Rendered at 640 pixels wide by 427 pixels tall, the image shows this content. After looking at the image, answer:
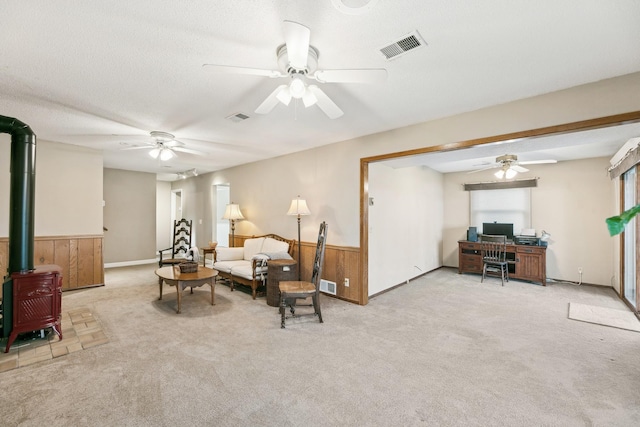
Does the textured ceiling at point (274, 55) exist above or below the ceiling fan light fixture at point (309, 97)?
above

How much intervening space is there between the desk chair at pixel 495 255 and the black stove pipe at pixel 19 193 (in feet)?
22.8

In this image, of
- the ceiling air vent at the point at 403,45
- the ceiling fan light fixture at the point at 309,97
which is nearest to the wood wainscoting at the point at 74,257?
the ceiling fan light fixture at the point at 309,97

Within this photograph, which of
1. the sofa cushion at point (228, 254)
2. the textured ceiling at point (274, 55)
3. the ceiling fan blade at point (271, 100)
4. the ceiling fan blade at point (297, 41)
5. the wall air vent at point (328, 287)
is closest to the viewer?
the ceiling fan blade at point (297, 41)

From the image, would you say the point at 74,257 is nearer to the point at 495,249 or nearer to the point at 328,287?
the point at 328,287

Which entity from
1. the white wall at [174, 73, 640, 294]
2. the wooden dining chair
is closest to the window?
the white wall at [174, 73, 640, 294]

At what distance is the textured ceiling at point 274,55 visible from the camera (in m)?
1.65

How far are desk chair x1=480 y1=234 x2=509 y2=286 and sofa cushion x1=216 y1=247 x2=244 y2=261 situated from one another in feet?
16.0

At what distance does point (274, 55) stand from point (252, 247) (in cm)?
386

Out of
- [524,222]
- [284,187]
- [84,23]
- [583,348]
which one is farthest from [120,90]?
[524,222]

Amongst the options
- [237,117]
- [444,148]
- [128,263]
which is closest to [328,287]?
[444,148]

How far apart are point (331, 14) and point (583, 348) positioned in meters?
3.78

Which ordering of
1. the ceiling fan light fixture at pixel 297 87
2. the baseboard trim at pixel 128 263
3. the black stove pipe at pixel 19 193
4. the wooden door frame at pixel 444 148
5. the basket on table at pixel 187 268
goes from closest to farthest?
1. the ceiling fan light fixture at pixel 297 87
2. the wooden door frame at pixel 444 148
3. the black stove pipe at pixel 19 193
4. the basket on table at pixel 187 268
5. the baseboard trim at pixel 128 263

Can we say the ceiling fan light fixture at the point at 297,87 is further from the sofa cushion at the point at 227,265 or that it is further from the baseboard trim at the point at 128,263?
the baseboard trim at the point at 128,263

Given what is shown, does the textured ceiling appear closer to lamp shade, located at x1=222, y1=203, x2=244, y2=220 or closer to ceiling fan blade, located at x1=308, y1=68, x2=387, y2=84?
ceiling fan blade, located at x1=308, y1=68, x2=387, y2=84
